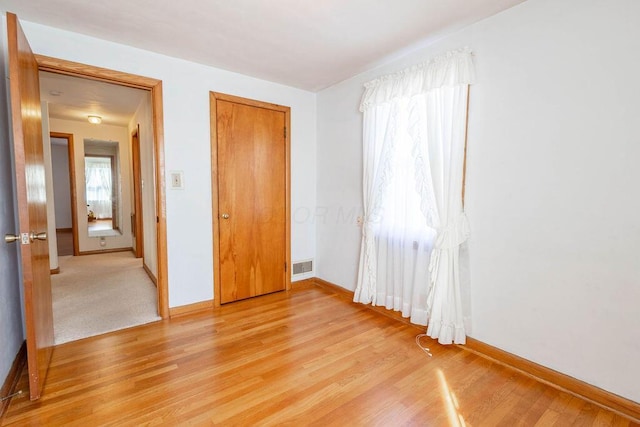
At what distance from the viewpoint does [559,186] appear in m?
1.83

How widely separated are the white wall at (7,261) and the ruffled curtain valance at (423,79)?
9.12ft

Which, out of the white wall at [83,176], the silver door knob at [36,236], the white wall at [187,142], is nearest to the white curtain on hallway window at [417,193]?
the white wall at [187,142]

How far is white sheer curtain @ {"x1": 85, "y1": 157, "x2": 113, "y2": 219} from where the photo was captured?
5.93 metres

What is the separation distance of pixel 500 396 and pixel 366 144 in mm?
2237

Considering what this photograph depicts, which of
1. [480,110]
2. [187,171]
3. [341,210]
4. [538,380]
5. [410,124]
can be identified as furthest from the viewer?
[341,210]

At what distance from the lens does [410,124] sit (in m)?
2.54

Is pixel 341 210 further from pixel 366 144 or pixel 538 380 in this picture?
pixel 538 380

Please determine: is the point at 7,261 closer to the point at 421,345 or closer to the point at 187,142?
the point at 187,142

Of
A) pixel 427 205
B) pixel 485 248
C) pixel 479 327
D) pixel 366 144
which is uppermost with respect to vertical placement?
pixel 366 144

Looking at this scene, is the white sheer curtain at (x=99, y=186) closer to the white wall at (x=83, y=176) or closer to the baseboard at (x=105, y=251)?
the white wall at (x=83, y=176)

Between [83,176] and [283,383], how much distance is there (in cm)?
578

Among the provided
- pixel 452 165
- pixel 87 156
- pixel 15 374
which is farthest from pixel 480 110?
pixel 87 156

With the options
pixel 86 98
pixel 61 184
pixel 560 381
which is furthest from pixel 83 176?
pixel 560 381

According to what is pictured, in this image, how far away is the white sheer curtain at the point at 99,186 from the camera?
5930 mm
